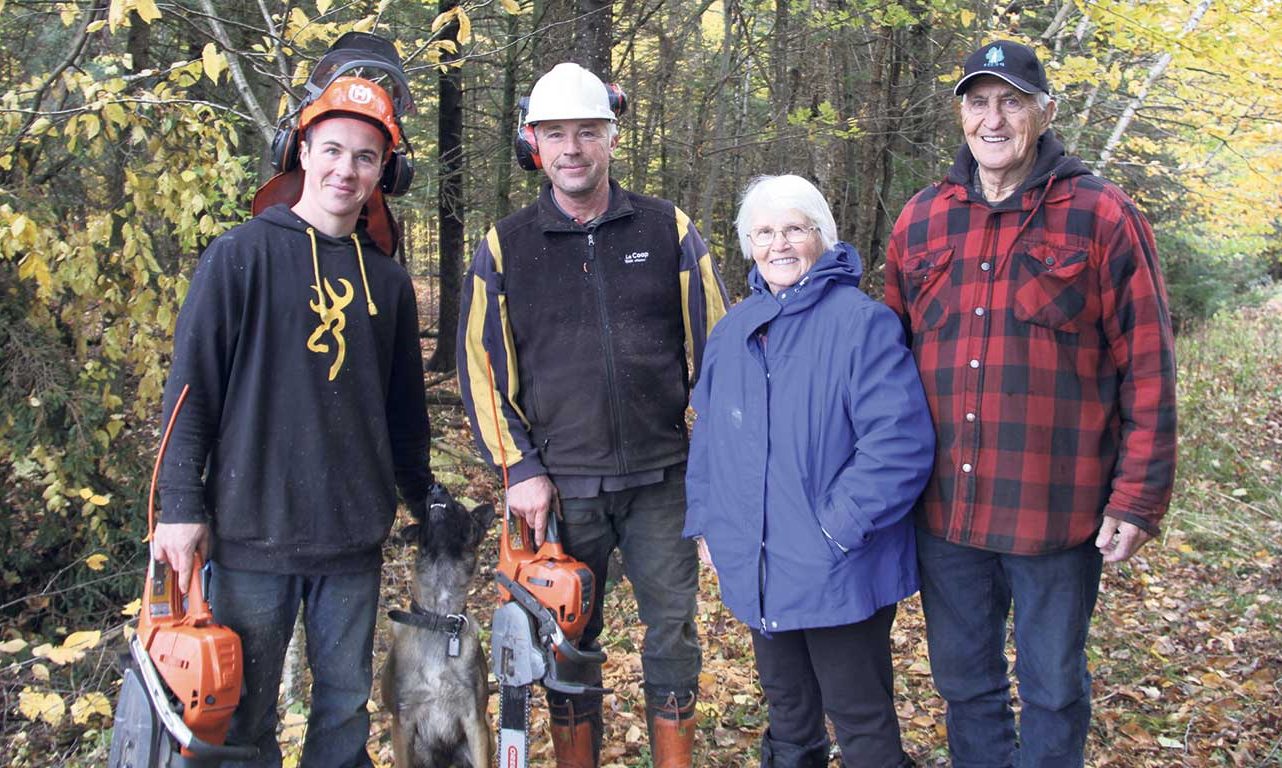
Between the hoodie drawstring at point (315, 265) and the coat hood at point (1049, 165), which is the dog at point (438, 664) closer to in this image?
the hoodie drawstring at point (315, 265)

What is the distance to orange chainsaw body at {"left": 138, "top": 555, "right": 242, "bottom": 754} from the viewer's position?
268cm

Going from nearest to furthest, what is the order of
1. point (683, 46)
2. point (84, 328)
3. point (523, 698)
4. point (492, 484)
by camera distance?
point (523, 698) < point (84, 328) < point (492, 484) < point (683, 46)

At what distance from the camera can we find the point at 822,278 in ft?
9.71

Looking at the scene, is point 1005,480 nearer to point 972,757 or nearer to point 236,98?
point 972,757

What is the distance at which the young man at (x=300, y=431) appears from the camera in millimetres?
2908

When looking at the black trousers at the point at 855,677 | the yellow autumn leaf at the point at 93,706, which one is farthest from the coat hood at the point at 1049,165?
the yellow autumn leaf at the point at 93,706

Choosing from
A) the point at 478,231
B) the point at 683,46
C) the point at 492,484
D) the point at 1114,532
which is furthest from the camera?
the point at 478,231

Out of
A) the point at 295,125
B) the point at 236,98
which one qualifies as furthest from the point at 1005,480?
the point at 236,98

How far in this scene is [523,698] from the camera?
343cm

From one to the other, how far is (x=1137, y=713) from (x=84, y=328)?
641 cm

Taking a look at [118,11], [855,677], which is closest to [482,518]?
[855,677]

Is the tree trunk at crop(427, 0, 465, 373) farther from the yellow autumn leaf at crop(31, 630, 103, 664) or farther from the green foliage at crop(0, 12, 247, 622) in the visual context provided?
the yellow autumn leaf at crop(31, 630, 103, 664)

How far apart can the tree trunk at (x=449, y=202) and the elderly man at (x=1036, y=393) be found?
291 inches

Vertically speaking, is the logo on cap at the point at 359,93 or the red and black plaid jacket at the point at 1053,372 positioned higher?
the logo on cap at the point at 359,93
